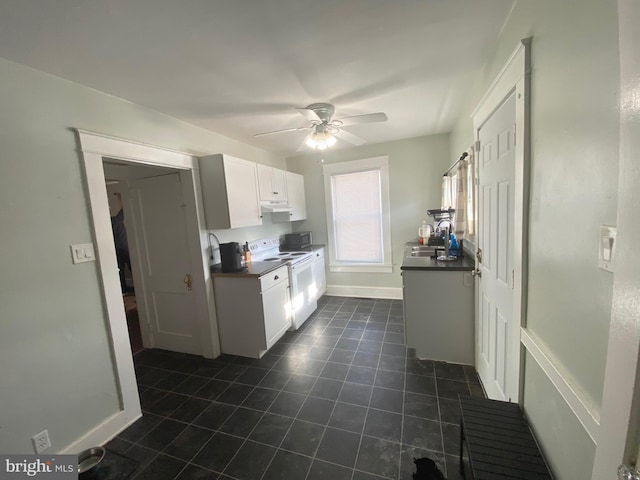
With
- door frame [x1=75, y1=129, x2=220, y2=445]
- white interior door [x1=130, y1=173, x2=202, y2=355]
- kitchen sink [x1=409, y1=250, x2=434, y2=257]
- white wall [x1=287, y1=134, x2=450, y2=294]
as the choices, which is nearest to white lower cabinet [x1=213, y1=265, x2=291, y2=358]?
white interior door [x1=130, y1=173, x2=202, y2=355]

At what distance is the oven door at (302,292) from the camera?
3.24 metres

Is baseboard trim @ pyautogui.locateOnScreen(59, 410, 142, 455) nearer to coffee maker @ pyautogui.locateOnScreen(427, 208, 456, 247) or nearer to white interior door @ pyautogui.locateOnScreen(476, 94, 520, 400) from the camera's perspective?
white interior door @ pyautogui.locateOnScreen(476, 94, 520, 400)

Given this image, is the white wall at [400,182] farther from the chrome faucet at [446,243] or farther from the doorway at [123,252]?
the doorway at [123,252]

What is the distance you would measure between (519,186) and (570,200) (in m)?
0.39

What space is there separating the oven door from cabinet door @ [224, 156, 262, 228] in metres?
0.81

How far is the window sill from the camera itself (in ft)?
13.7

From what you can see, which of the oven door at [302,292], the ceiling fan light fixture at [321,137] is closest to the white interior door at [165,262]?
the oven door at [302,292]

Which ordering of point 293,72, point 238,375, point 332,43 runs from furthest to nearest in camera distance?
1. point 238,375
2. point 293,72
3. point 332,43

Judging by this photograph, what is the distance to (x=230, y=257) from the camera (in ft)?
9.04

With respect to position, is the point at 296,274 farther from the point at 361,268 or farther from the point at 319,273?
the point at 361,268

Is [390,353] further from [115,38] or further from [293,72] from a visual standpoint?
[115,38]

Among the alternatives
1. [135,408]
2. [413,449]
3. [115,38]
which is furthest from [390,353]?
[115,38]

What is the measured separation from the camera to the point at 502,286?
1565 millimetres

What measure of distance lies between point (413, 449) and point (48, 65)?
3224mm
